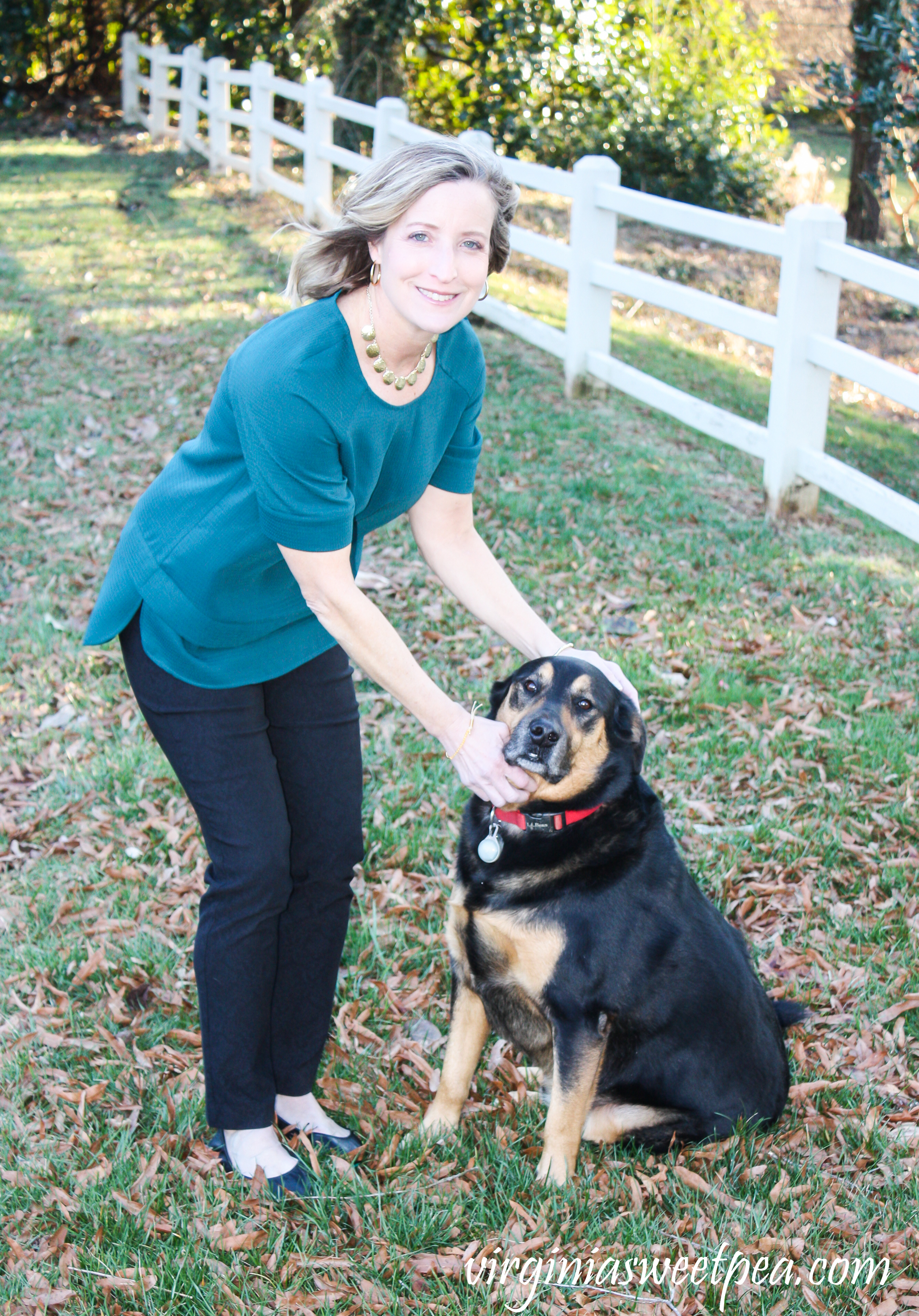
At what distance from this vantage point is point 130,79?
75.0ft

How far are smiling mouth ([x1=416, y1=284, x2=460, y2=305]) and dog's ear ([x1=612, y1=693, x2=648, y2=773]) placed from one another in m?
1.05

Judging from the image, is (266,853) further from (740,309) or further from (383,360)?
(740,309)

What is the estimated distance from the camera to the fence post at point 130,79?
2263cm

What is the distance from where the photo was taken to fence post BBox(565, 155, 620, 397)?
8.58m

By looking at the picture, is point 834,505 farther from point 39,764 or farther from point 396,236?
point 396,236

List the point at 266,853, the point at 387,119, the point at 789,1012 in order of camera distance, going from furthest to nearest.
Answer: the point at 387,119 → the point at 789,1012 → the point at 266,853

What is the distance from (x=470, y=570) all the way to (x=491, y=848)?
75 cm

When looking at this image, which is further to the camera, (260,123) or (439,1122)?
(260,123)

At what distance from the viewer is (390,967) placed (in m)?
3.74

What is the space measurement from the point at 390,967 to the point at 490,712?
3.63ft

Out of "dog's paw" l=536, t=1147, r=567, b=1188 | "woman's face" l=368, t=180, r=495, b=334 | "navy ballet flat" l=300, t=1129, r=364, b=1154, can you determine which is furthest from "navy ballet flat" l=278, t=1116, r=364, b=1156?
"woman's face" l=368, t=180, r=495, b=334

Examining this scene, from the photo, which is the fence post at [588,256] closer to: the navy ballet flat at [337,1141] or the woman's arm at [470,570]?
the woman's arm at [470,570]

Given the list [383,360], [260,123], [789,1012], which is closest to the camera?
[383,360]

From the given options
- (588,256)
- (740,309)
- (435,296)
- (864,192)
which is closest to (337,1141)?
(435,296)
